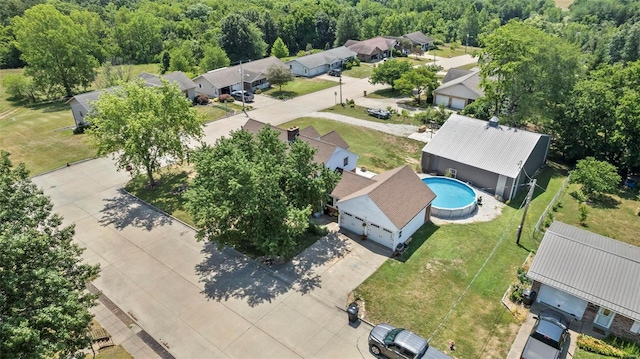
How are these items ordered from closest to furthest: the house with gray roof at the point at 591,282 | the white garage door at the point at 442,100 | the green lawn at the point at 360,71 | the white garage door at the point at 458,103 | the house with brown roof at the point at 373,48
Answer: the house with gray roof at the point at 591,282 < the white garage door at the point at 458,103 < the white garage door at the point at 442,100 < the green lawn at the point at 360,71 < the house with brown roof at the point at 373,48

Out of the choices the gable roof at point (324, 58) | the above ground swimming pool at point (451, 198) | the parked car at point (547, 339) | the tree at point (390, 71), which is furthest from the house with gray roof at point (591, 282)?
the gable roof at point (324, 58)

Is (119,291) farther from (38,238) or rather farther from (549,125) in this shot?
(549,125)

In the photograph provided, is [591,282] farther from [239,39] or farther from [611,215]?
[239,39]

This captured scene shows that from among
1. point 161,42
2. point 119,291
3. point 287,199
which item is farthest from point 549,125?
point 161,42

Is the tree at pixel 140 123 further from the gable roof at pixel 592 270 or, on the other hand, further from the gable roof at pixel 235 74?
the gable roof at pixel 592 270

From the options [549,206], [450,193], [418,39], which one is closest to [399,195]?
[450,193]

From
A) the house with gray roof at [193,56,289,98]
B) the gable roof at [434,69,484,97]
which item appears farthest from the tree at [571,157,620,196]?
the house with gray roof at [193,56,289,98]
